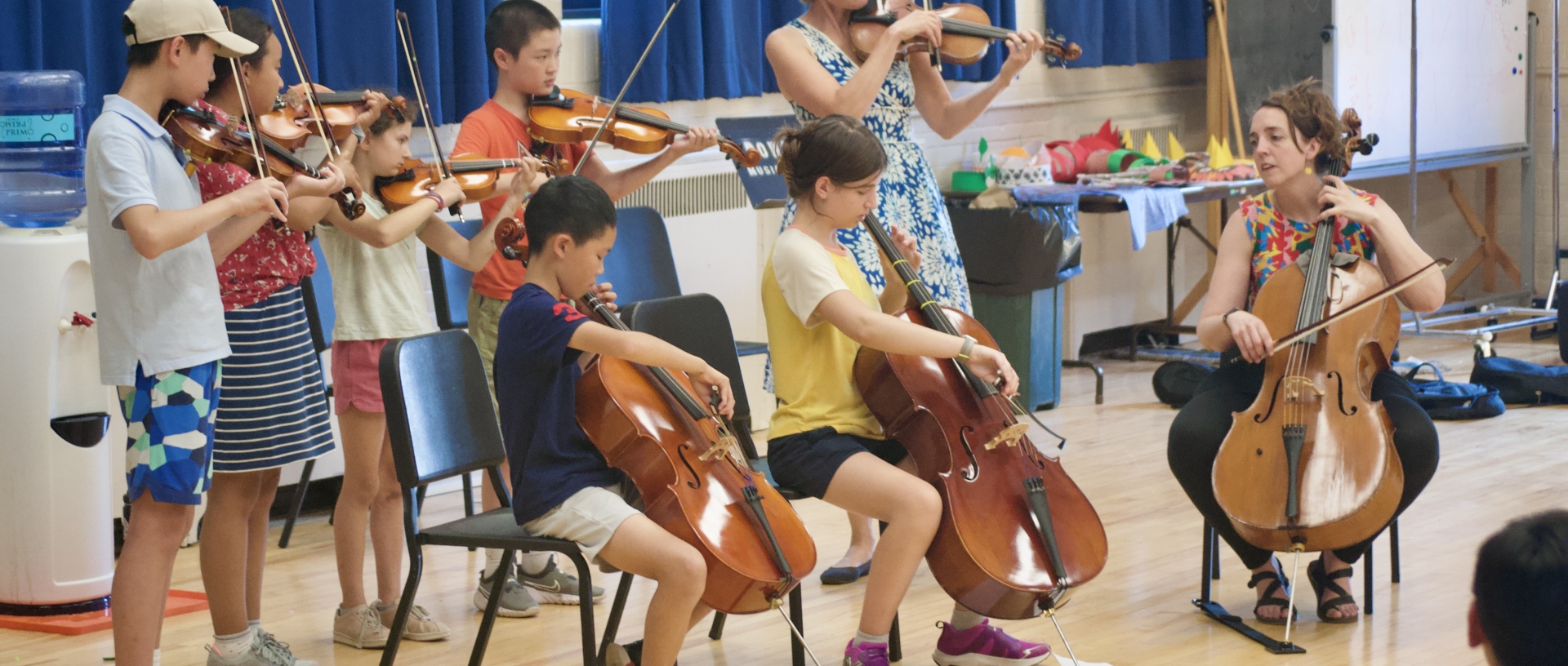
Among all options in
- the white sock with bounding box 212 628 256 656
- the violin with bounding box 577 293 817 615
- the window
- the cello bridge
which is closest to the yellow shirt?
the violin with bounding box 577 293 817 615

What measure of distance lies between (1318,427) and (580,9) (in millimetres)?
2623

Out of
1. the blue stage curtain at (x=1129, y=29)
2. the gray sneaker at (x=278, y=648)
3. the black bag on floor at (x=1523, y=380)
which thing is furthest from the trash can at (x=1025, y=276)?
the gray sneaker at (x=278, y=648)

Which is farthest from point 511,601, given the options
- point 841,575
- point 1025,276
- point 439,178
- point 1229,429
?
point 1025,276

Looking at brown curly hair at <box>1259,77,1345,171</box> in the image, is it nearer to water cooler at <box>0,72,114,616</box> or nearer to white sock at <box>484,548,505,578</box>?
white sock at <box>484,548,505,578</box>

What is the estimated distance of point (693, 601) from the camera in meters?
2.16

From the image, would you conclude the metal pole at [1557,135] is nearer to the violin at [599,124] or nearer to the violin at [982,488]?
the violin at [599,124]

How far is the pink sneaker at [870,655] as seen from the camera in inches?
96.9

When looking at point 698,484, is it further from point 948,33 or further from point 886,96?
point 948,33

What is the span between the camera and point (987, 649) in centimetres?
260

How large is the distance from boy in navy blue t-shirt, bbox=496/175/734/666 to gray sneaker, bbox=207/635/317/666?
62 centimetres

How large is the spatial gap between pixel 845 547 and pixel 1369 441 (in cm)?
124

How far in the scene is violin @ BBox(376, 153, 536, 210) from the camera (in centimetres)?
286

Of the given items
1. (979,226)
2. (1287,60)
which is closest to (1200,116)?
(1287,60)

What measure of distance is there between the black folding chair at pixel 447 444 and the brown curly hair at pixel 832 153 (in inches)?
23.8
